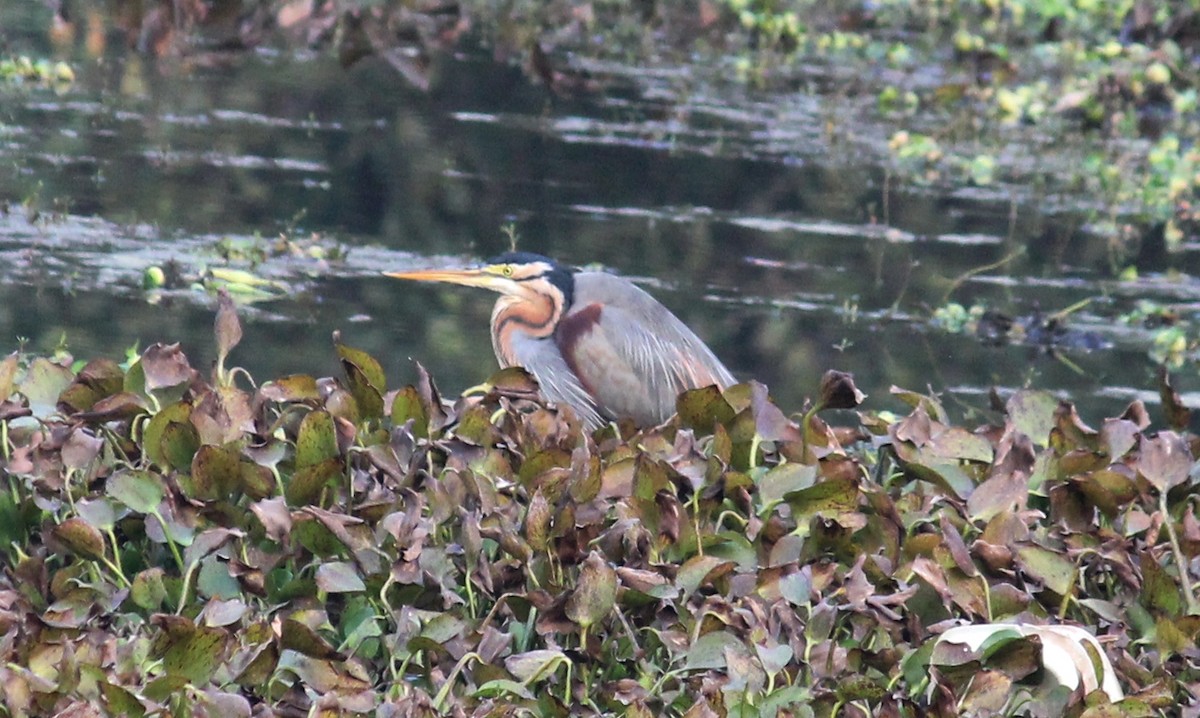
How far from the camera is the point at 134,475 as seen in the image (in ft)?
12.2

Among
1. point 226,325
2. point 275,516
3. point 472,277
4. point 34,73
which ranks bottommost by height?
point 34,73

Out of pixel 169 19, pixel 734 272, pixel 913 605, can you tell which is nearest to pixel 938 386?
pixel 734 272

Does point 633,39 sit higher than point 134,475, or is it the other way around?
point 134,475

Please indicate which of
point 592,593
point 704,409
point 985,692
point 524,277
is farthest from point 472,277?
point 985,692

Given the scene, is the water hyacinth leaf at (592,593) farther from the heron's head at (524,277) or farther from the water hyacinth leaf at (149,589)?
the heron's head at (524,277)

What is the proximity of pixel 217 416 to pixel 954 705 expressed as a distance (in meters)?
1.55

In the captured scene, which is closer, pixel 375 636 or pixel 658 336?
pixel 375 636

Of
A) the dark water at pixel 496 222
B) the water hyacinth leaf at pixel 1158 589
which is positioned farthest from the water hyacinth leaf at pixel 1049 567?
the dark water at pixel 496 222

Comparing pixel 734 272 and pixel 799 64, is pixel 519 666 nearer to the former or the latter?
pixel 734 272

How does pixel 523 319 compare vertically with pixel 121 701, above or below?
below

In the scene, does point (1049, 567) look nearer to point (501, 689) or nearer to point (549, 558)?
point (549, 558)

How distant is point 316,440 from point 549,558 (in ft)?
1.73

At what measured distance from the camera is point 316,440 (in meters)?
3.90

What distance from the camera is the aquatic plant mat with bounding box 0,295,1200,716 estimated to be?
3.42 metres
